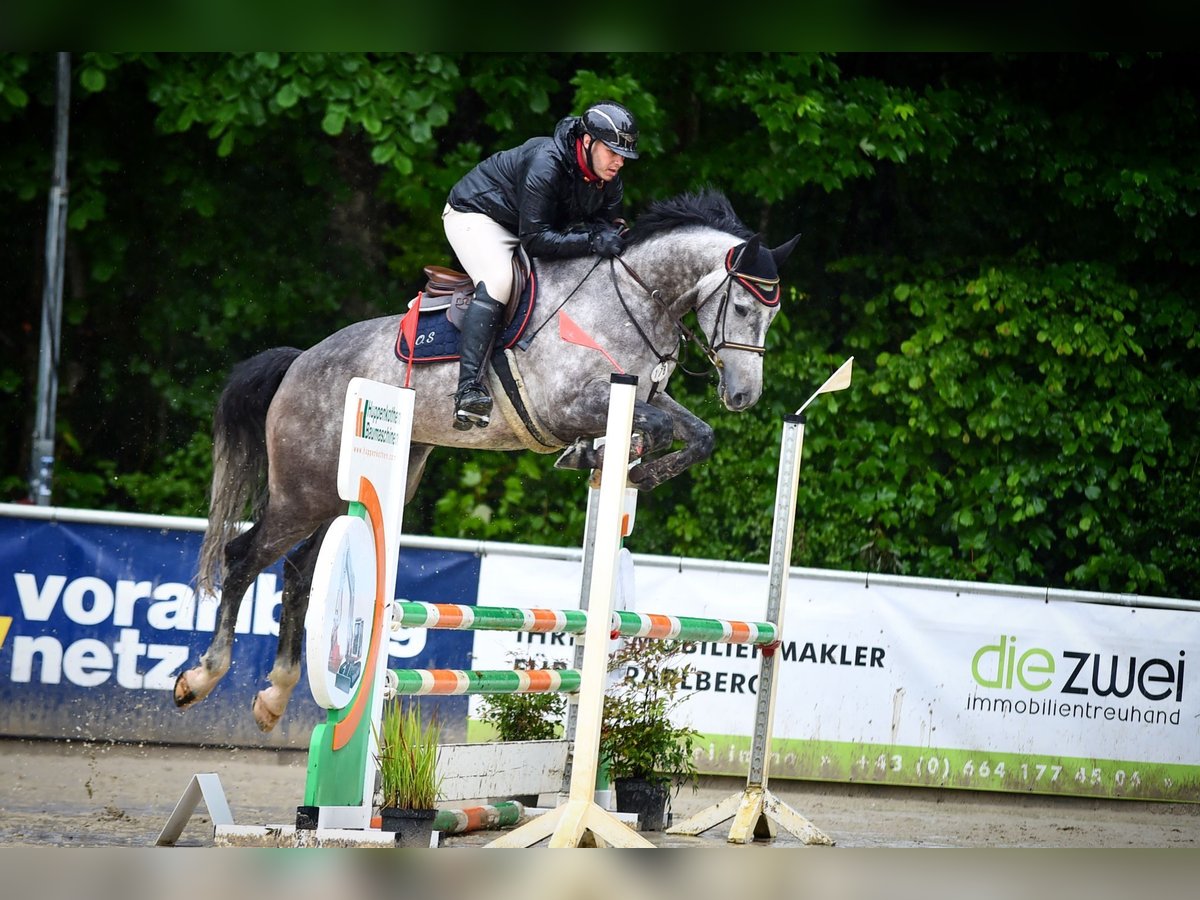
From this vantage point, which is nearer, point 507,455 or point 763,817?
point 763,817

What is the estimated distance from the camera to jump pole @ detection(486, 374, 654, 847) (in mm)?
3633

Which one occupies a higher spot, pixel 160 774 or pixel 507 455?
pixel 507 455

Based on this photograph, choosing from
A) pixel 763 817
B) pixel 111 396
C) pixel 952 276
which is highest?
pixel 952 276

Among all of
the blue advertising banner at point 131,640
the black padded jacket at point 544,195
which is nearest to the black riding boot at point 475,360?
the black padded jacket at point 544,195

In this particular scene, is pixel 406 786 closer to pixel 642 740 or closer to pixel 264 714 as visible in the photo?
pixel 264 714

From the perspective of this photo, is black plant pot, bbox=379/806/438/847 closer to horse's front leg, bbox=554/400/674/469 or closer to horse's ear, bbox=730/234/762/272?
horse's front leg, bbox=554/400/674/469

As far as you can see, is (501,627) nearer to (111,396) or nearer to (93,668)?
(93,668)

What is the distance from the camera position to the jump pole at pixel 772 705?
4531 mm

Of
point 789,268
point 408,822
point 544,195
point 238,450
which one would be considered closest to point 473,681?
point 408,822

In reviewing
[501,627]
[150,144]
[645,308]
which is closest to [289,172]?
[150,144]

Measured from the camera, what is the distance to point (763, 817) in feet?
15.0

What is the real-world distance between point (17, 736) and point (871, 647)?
3.94 m

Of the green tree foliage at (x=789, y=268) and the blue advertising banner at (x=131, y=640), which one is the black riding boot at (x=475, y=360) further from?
the green tree foliage at (x=789, y=268)

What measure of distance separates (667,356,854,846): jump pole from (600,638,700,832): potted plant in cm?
16
